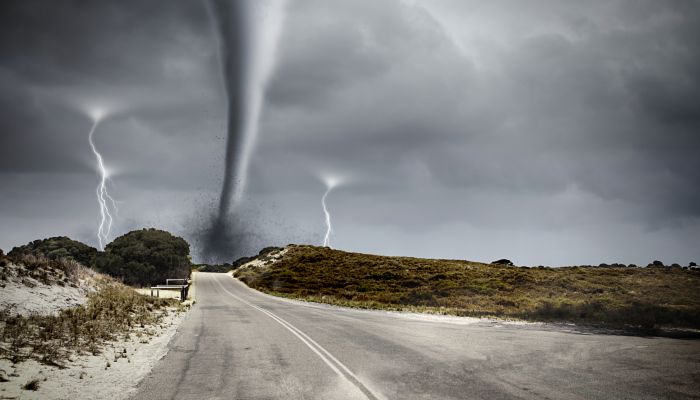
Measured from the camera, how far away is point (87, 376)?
27.2 ft

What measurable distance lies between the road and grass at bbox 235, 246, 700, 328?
32.3ft

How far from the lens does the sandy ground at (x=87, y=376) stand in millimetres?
6970

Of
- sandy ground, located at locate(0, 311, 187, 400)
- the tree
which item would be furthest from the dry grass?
the tree

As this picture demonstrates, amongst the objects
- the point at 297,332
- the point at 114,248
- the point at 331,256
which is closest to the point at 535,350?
the point at 297,332

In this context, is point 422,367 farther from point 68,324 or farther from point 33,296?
point 33,296

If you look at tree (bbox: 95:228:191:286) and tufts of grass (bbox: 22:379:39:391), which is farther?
tree (bbox: 95:228:191:286)

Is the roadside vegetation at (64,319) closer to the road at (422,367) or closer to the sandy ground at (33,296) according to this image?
the sandy ground at (33,296)

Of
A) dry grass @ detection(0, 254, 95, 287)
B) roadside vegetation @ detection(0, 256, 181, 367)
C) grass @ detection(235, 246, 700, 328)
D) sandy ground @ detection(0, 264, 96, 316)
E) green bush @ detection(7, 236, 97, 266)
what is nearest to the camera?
roadside vegetation @ detection(0, 256, 181, 367)

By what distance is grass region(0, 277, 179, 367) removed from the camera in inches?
364

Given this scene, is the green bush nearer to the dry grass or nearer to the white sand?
the white sand

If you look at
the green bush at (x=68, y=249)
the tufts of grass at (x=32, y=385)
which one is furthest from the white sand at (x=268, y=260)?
the tufts of grass at (x=32, y=385)

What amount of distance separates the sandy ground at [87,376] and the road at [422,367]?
39cm

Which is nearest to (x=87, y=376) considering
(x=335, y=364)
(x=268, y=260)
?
(x=335, y=364)

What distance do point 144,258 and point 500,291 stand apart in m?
48.9
